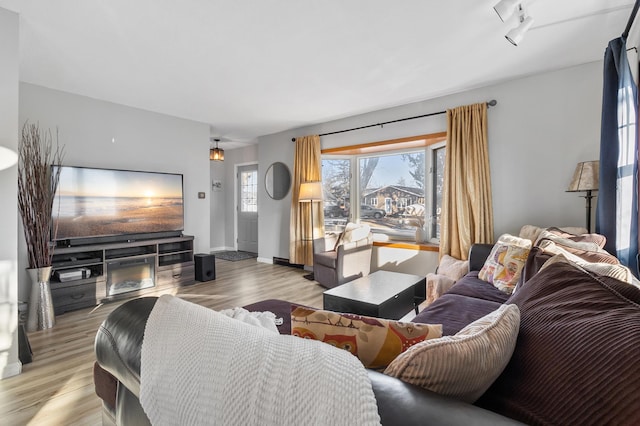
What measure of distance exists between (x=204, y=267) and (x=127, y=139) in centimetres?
203

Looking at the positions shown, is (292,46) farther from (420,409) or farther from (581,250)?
(420,409)

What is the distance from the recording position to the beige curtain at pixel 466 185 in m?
3.44

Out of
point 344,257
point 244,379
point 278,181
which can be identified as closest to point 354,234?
point 344,257

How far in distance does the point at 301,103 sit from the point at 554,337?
380 centimetres

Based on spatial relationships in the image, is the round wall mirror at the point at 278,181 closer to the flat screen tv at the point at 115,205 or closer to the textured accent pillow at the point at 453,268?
the flat screen tv at the point at 115,205

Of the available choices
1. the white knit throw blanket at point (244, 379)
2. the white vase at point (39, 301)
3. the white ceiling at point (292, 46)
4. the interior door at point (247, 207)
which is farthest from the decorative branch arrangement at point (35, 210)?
the interior door at point (247, 207)

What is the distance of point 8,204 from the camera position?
6.83 feet

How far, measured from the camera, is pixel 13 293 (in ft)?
6.87

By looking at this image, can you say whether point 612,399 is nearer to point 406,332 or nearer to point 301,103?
point 406,332

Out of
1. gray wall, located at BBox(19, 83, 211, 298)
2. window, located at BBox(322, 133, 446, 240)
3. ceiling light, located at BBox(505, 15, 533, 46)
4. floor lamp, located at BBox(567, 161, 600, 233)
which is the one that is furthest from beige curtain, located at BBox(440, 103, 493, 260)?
gray wall, located at BBox(19, 83, 211, 298)

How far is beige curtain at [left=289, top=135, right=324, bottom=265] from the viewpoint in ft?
16.6

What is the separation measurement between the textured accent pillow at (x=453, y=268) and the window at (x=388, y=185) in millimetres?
784

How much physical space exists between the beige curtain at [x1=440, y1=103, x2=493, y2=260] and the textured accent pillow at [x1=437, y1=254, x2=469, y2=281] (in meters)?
0.18

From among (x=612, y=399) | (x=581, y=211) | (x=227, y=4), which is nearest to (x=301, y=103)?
(x=227, y=4)
